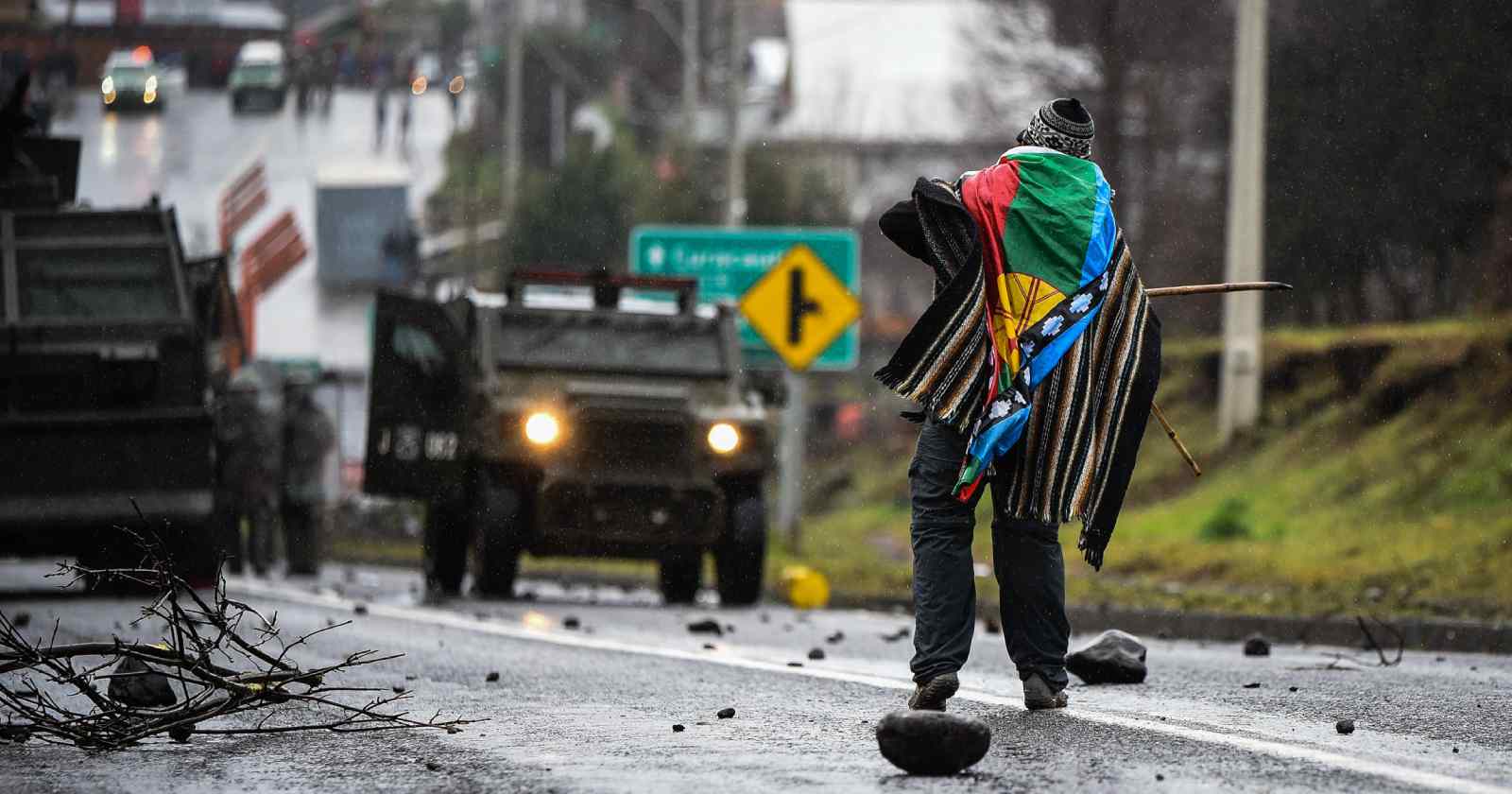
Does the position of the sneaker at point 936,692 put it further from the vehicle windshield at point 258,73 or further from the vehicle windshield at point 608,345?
the vehicle windshield at point 258,73

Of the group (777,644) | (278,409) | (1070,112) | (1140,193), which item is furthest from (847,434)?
(1070,112)

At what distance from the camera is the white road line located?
5.78m

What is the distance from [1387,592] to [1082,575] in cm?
472

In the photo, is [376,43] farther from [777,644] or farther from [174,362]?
[777,644]

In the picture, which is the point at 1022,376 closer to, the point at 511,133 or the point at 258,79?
the point at 258,79

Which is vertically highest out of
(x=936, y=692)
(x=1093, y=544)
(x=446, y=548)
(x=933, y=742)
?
(x=1093, y=544)

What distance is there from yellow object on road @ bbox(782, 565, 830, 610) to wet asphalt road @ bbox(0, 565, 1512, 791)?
5.33m

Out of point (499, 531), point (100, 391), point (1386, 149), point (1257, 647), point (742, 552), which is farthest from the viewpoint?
point (1386, 149)

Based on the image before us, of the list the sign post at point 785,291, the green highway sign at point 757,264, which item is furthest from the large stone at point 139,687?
the green highway sign at point 757,264

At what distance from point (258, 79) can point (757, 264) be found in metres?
14.7

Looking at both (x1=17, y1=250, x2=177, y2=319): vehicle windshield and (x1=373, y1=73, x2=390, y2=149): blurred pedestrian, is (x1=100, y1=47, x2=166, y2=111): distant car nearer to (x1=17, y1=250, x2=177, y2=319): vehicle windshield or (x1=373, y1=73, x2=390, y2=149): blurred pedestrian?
(x1=373, y1=73, x2=390, y2=149): blurred pedestrian

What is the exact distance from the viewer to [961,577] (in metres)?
7.16

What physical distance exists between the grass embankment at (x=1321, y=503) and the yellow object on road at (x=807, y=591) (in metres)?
0.18

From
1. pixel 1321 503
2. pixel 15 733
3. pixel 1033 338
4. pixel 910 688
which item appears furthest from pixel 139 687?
pixel 1321 503
